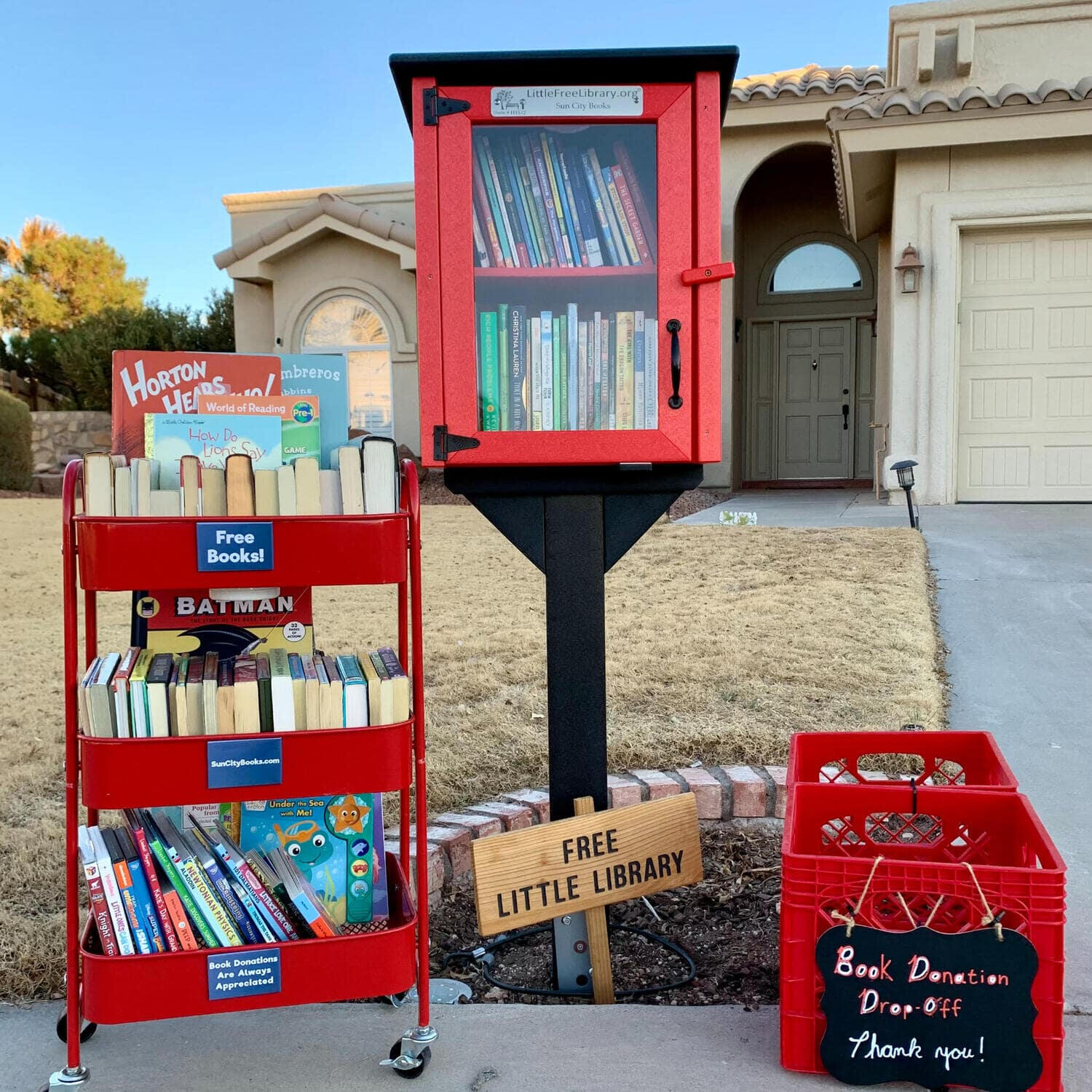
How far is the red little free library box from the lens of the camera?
7.14 ft

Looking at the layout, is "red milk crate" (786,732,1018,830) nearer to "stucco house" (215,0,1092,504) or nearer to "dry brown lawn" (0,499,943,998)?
"dry brown lawn" (0,499,943,998)

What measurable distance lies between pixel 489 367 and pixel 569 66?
65 centimetres

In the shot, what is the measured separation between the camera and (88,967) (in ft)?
6.03

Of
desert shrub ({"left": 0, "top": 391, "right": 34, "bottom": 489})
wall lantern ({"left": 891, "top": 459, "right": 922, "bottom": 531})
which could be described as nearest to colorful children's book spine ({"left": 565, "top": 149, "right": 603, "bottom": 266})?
wall lantern ({"left": 891, "top": 459, "right": 922, "bottom": 531})

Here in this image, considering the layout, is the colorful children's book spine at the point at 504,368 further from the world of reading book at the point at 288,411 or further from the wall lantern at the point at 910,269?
the wall lantern at the point at 910,269

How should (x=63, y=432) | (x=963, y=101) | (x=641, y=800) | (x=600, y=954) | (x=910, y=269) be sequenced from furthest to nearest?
(x=63, y=432)
(x=910, y=269)
(x=963, y=101)
(x=641, y=800)
(x=600, y=954)

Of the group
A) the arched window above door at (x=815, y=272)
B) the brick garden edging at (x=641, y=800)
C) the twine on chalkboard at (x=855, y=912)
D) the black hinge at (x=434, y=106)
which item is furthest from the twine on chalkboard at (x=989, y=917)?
the arched window above door at (x=815, y=272)

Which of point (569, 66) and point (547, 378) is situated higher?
point (569, 66)

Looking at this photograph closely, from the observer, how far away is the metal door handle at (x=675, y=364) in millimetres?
2213

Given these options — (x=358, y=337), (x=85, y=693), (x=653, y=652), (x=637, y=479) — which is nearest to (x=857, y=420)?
(x=358, y=337)

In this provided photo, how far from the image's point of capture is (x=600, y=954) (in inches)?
91.4

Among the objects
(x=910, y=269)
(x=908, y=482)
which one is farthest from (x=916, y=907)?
(x=910, y=269)

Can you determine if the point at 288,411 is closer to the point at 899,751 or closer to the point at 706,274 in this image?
the point at 706,274

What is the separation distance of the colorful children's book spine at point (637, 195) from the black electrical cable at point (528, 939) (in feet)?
5.22
